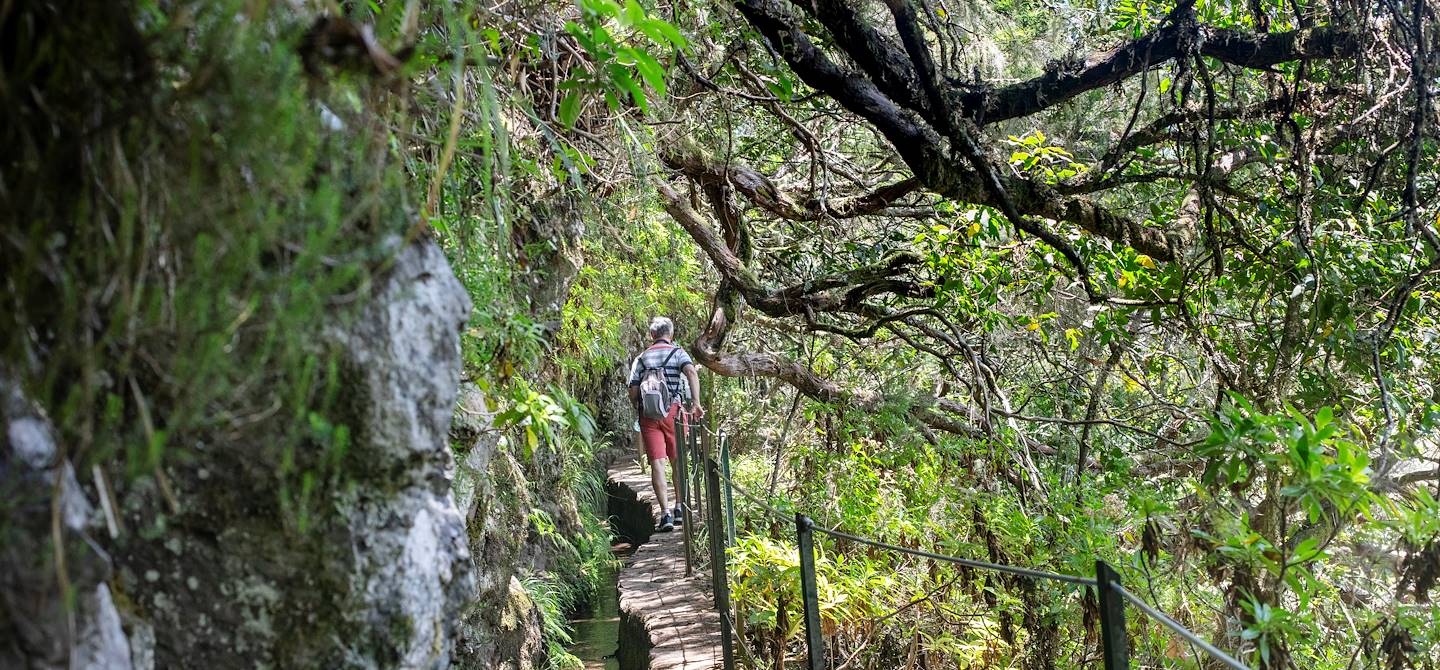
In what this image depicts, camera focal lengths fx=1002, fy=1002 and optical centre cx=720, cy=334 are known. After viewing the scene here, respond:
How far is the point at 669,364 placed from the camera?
6.72 metres

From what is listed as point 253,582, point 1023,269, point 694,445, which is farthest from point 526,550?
point 253,582

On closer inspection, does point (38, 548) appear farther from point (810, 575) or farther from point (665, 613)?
point (665, 613)

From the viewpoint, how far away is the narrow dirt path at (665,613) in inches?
188

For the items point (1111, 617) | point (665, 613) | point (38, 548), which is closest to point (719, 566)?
point (665, 613)

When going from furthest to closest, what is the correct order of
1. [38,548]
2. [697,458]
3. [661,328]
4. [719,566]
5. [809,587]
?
[661,328] < [697,458] < [719,566] < [809,587] < [38,548]

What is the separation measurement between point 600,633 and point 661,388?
8.69 feet

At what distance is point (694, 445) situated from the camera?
6.00 meters

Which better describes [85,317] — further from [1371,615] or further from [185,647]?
[1371,615]

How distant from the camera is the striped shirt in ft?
22.0

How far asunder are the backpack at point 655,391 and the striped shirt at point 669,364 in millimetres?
19

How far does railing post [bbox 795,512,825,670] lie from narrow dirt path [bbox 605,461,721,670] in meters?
1.16

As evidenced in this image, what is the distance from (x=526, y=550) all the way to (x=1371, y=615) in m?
5.21

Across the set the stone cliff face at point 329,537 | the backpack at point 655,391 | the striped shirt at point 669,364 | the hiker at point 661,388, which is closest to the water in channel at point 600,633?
the hiker at point 661,388

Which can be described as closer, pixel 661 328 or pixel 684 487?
pixel 684 487
